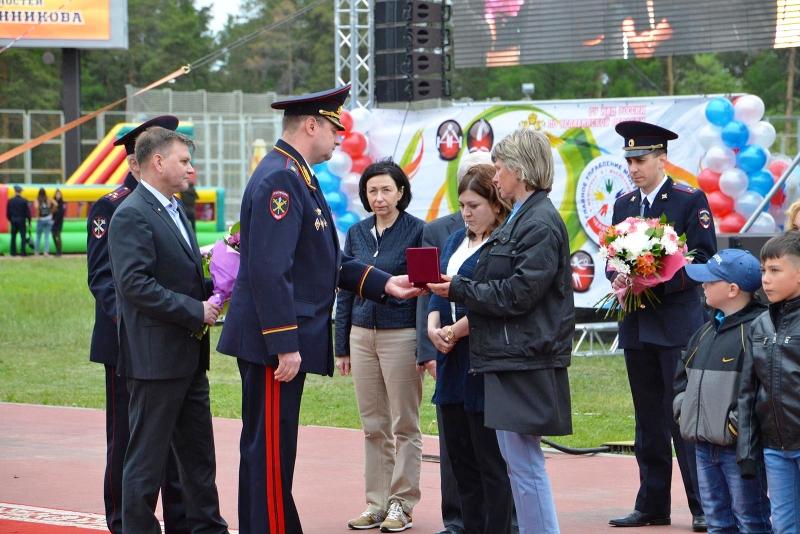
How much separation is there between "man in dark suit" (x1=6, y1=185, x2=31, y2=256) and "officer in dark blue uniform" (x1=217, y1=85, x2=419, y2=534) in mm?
26306

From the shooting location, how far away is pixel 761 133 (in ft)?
44.6

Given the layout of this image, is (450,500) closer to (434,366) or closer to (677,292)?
(434,366)

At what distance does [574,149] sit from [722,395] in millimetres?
9089

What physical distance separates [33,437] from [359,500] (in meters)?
3.43

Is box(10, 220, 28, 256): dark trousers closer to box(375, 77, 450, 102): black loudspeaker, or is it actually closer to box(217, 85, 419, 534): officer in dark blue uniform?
box(375, 77, 450, 102): black loudspeaker

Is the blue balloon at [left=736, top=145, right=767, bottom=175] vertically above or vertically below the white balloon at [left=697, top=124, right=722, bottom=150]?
below

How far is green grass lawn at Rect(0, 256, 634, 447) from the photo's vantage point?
34.9 ft

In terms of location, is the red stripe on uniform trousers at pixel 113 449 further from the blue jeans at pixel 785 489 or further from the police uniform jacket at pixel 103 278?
the blue jeans at pixel 785 489

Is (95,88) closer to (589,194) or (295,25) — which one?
(295,25)

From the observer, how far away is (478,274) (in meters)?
5.62

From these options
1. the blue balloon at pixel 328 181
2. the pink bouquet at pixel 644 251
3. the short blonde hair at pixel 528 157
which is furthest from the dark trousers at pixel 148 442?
the blue balloon at pixel 328 181

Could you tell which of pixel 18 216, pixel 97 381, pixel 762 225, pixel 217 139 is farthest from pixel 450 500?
pixel 217 139

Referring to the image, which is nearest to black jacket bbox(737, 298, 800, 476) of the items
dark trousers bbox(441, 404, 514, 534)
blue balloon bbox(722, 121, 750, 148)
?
dark trousers bbox(441, 404, 514, 534)

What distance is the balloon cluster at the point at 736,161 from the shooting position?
1340cm
